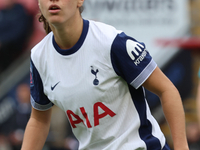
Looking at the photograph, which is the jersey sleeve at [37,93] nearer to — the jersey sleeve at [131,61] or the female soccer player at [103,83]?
the female soccer player at [103,83]

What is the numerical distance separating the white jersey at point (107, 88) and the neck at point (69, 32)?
38 millimetres

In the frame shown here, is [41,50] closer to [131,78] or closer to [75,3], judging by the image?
[75,3]

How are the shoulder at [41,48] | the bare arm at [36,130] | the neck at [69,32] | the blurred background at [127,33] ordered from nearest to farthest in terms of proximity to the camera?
the neck at [69,32]
the shoulder at [41,48]
the bare arm at [36,130]
the blurred background at [127,33]

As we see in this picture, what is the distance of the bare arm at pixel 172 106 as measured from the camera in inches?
81.3

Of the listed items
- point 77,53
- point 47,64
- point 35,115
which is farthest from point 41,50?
point 35,115

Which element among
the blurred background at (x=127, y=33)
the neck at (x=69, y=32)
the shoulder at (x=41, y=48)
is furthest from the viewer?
the blurred background at (x=127, y=33)

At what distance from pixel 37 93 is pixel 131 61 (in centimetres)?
78

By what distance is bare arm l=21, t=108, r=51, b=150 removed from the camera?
8.41 ft

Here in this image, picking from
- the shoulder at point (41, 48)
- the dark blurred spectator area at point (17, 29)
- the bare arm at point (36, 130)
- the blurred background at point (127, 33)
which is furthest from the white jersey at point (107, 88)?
the dark blurred spectator area at point (17, 29)

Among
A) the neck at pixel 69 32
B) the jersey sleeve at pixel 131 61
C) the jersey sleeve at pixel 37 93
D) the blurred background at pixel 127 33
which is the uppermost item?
the neck at pixel 69 32

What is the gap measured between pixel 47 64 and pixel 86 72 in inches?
11.8

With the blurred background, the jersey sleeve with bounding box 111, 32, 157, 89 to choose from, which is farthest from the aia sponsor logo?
the blurred background

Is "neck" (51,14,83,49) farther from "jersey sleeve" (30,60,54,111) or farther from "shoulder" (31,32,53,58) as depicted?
"jersey sleeve" (30,60,54,111)

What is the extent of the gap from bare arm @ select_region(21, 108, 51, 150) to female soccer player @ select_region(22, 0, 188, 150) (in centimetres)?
32
